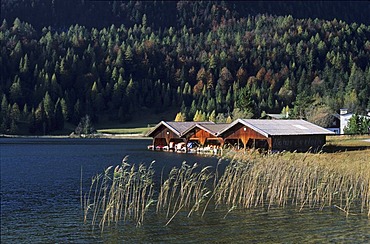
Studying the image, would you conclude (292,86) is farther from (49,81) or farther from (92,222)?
(92,222)

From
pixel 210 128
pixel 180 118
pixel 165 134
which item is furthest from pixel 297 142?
pixel 180 118

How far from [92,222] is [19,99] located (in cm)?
15105

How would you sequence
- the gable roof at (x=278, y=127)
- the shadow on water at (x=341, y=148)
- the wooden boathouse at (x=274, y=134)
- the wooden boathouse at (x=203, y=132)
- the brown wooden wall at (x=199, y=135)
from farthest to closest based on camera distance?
the brown wooden wall at (x=199, y=135) < the wooden boathouse at (x=203, y=132) < the shadow on water at (x=341, y=148) < the wooden boathouse at (x=274, y=134) < the gable roof at (x=278, y=127)

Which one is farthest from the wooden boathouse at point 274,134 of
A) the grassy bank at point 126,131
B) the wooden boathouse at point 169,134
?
the grassy bank at point 126,131

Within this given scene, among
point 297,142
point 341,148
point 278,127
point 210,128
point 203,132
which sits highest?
point 278,127

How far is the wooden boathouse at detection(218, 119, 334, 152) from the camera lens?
5847 cm

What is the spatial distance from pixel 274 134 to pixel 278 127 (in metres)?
4.15

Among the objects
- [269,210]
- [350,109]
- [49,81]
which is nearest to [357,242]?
[269,210]

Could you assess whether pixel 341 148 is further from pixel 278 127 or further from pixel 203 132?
pixel 203 132

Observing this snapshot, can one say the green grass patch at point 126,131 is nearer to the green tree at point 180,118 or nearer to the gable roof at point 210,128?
the green tree at point 180,118

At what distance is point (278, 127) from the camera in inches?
2404

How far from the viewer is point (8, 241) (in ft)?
68.8

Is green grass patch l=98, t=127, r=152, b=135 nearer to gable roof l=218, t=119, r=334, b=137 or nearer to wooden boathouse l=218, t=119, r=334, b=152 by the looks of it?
wooden boathouse l=218, t=119, r=334, b=152

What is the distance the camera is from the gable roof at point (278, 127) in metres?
58.2
